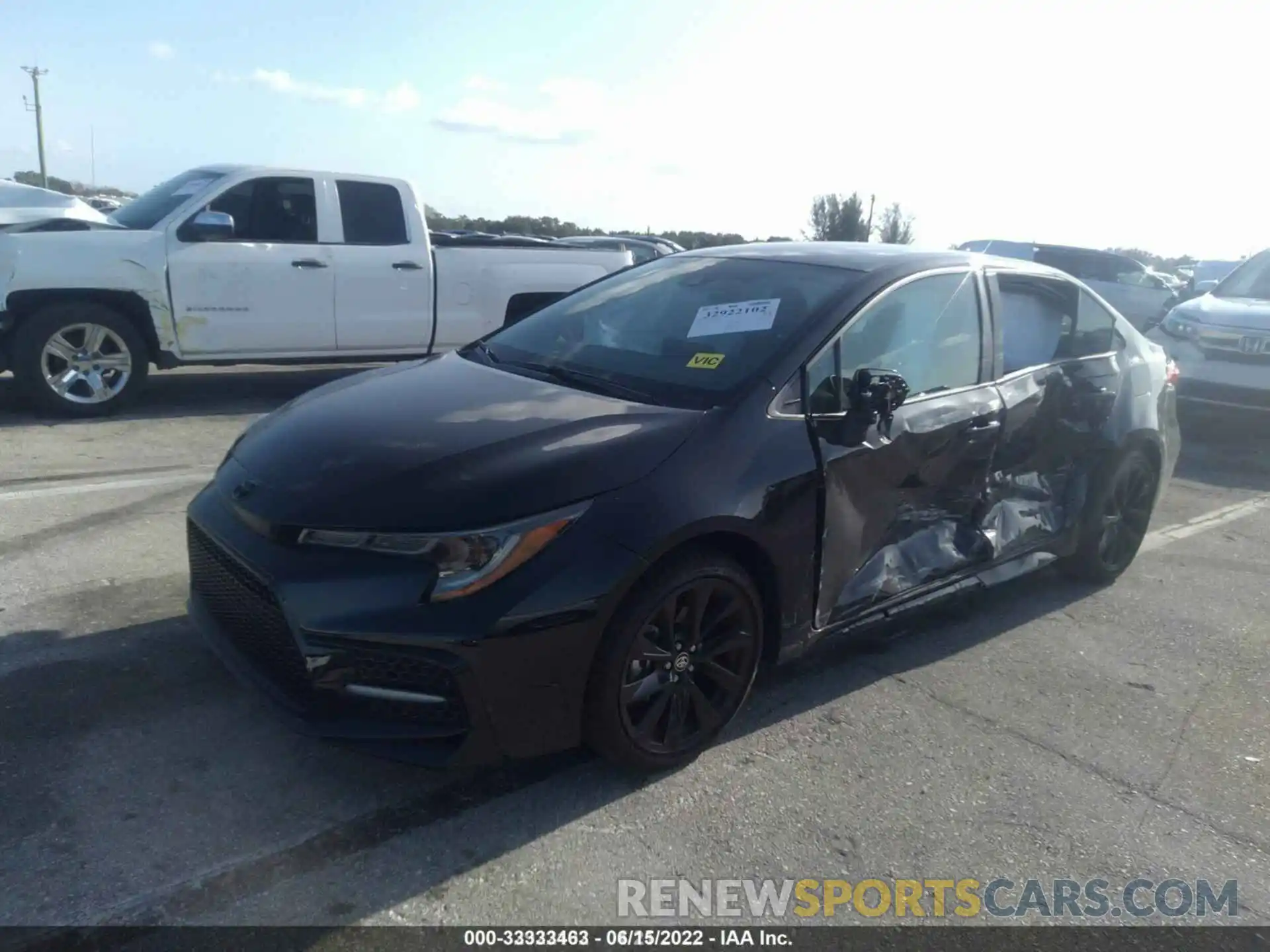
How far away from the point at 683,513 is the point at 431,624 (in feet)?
2.66

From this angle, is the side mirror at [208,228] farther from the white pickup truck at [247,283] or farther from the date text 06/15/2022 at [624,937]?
the date text 06/15/2022 at [624,937]

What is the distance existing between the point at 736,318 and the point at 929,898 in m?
2.10

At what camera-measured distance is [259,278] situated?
27.0 feet

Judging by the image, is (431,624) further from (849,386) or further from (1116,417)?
(1116,417)

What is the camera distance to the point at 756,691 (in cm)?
399

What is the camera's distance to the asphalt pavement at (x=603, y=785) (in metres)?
2.77

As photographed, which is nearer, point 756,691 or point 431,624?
point 431,624

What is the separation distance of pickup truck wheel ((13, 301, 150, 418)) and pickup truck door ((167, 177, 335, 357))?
405mm

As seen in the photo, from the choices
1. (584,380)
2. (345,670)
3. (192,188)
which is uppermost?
(192,188)

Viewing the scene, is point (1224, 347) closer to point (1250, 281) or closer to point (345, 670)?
point (1250, 281)

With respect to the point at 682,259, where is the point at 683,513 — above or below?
below

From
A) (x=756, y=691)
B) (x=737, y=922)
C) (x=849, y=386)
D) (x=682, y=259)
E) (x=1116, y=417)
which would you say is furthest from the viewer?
(x=1116, y=417)

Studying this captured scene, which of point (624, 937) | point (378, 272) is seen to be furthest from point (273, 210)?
point (624, 937)

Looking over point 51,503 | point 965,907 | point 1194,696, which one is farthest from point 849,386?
point 51,503
